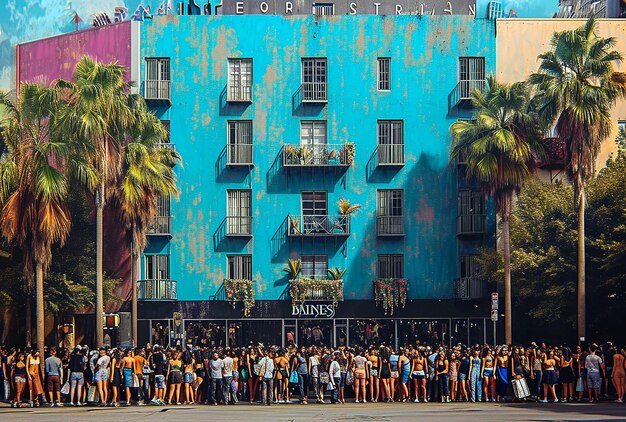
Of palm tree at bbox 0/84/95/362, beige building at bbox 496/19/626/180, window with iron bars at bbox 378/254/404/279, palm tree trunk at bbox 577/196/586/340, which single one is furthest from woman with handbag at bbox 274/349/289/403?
beige building at bbox 496/19/626/180

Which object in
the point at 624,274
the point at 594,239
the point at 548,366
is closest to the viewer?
the point at 548,366

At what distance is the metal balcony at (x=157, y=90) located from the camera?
2420 inches

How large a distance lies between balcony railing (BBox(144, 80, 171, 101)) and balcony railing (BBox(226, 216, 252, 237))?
731 centimetres

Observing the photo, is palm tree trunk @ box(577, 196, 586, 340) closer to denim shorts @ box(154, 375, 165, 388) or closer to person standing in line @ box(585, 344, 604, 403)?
person standing in line @ box(585, 344, 604, 403)

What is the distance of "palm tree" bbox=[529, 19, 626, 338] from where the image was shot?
47344mm

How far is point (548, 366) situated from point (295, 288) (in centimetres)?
2371

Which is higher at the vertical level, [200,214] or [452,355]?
[200,214]

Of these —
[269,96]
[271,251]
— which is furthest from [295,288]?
[269,96]

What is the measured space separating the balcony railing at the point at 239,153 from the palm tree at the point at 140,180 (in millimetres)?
6541

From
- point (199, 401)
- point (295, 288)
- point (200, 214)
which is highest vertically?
point (200, 214)

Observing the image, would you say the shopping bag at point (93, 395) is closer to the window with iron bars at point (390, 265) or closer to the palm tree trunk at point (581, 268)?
the palm tree trunk at point (581, 268)

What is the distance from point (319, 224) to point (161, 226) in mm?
8377

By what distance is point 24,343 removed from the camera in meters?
59.3

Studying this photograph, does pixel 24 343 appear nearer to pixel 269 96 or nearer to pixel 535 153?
pixel 269 96
